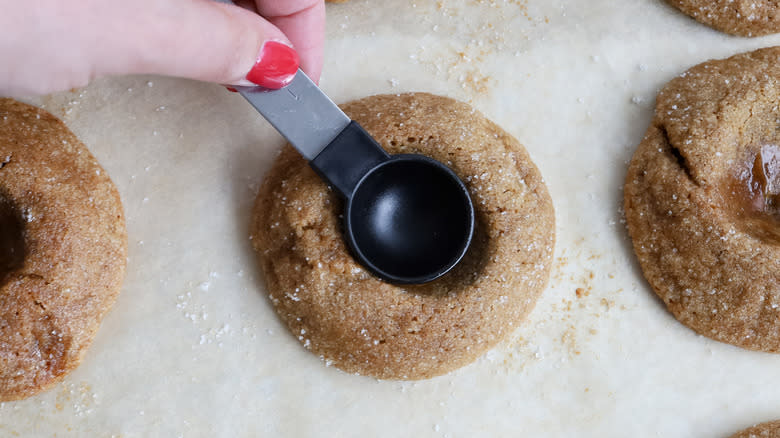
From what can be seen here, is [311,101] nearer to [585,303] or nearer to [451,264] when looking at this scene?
[451,264]

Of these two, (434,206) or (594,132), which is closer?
(434,206)

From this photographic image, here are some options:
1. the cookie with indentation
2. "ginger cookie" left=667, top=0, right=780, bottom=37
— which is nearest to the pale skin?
the cookie with indentation

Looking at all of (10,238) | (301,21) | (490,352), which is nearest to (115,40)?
(301,21)

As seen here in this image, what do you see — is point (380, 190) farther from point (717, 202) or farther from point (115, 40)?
point (717, 202)

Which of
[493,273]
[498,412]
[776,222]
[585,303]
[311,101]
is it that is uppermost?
[311,101]

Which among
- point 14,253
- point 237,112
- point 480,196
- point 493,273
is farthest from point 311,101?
point 14,253

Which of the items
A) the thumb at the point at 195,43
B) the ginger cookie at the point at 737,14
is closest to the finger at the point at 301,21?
the thumb at the point at 195,43
